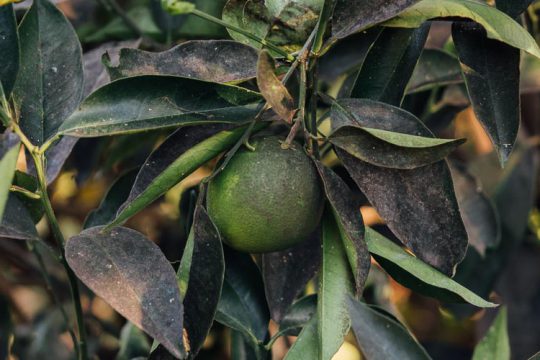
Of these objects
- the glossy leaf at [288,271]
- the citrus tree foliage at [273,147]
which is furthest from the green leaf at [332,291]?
the glossy leaf at [288,271]

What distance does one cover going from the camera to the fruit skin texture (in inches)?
29.5

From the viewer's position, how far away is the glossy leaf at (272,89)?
69 centimetres

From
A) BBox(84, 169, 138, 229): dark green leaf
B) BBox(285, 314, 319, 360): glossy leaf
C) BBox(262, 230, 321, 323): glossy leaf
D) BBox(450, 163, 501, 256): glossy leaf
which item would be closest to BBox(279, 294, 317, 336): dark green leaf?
BBox(262, 230, 321, 323): glossy leaf

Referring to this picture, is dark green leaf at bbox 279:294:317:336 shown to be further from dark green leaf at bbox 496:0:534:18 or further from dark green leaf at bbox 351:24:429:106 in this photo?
dark green leaf at bbox 496:0:534:18

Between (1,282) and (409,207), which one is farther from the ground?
(409,207)

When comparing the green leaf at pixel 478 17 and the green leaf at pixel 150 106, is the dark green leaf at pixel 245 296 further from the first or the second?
the green leaf at pixel 478 17

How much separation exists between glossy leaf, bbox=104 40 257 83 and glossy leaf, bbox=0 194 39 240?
157 millimetres

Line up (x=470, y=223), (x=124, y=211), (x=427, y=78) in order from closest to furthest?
(x=124, y=211) → (x=427, y=78) → (x=470, y=223)

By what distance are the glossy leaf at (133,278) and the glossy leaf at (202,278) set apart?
35 millimetres

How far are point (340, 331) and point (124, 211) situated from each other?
0.22 meters

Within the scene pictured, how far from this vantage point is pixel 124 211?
705 mm

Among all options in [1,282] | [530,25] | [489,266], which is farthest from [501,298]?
[1,282]

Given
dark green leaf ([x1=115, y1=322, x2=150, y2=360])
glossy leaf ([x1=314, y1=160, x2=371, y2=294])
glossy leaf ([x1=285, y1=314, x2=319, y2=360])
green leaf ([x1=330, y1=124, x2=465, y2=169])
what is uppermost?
green leaf ([x1=330, y1=124, x2=465, y2=169])

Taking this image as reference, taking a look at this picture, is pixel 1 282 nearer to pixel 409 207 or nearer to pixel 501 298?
pixel 501 298
